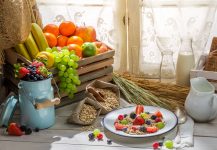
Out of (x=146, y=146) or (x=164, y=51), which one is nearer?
(x=146, y=146)

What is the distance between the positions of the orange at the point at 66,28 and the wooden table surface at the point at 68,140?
0.37 metres

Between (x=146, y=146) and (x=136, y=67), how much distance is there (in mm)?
588

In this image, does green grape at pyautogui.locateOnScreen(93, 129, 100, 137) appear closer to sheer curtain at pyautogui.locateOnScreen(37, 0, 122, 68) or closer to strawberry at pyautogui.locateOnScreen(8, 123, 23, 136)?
strawberry at pyautogui.locateOnScreen(8, 123, 23, 136)

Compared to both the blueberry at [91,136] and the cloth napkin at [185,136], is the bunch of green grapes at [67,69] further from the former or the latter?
the cloth napkin at [185,136]

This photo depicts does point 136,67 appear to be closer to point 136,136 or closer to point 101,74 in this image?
point 101,74

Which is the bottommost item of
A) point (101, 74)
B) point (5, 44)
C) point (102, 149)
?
point (102, 149)

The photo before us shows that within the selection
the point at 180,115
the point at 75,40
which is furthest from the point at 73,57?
the point at 180,115

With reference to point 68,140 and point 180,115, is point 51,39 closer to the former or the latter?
point 68,140

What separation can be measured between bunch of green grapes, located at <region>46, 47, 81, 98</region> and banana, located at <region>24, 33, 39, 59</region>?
5 cm

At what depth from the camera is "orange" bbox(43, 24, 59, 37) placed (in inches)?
66.2

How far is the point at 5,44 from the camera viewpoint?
4.50 feet

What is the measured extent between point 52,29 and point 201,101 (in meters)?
0.61

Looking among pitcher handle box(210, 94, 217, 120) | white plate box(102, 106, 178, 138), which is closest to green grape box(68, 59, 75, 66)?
white plate box(102, 106, 178, 138)

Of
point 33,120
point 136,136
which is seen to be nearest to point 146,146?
point 136,136
